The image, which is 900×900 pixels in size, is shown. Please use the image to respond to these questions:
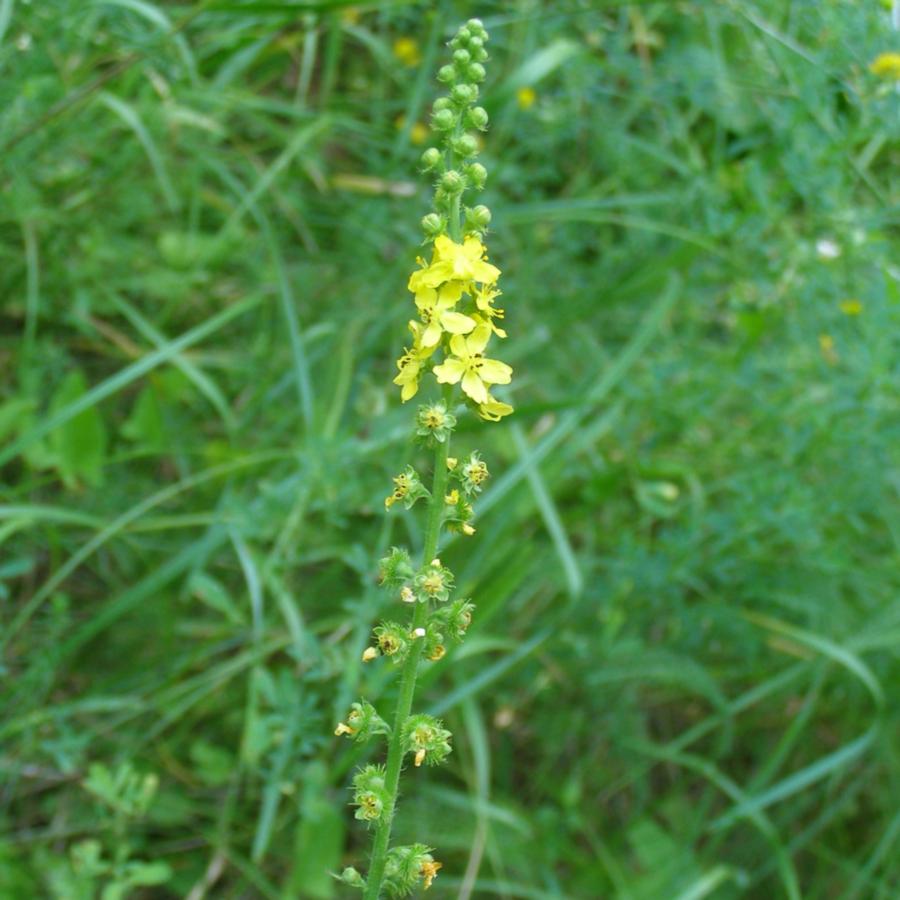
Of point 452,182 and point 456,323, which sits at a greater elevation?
point 452,182

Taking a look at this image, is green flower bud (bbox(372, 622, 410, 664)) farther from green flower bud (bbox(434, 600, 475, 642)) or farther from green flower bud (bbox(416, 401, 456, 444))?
green flower bud (bbox(416, 401, 456, 444))

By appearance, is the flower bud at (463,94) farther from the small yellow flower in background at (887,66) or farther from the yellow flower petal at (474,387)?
the small yellow flower in background at (887,66)

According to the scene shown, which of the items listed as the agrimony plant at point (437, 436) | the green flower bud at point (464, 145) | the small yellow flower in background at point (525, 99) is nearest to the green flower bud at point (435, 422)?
the agrimony plant at point (437, 436)

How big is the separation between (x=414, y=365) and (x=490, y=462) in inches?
87.3

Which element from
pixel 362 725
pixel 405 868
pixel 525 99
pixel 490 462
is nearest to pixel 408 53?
pixel 525 99

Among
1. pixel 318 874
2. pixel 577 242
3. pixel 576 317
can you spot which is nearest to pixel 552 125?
pixel 577 242

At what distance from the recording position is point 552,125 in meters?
4.06

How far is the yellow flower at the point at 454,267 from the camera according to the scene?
156 centimetres

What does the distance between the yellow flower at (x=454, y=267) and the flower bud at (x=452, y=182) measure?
0.07 meters

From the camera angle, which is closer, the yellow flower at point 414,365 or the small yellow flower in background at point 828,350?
the yellow flower at point 414,365

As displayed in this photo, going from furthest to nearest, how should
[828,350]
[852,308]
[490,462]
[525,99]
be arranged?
[525,99]
[490,462]
[828,350]
[852,308]

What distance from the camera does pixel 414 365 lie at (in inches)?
64.8

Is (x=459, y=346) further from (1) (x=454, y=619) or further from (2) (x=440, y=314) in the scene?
(1) (x=454, y=619)

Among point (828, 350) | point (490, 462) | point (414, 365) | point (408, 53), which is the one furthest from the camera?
point (408, 53)
